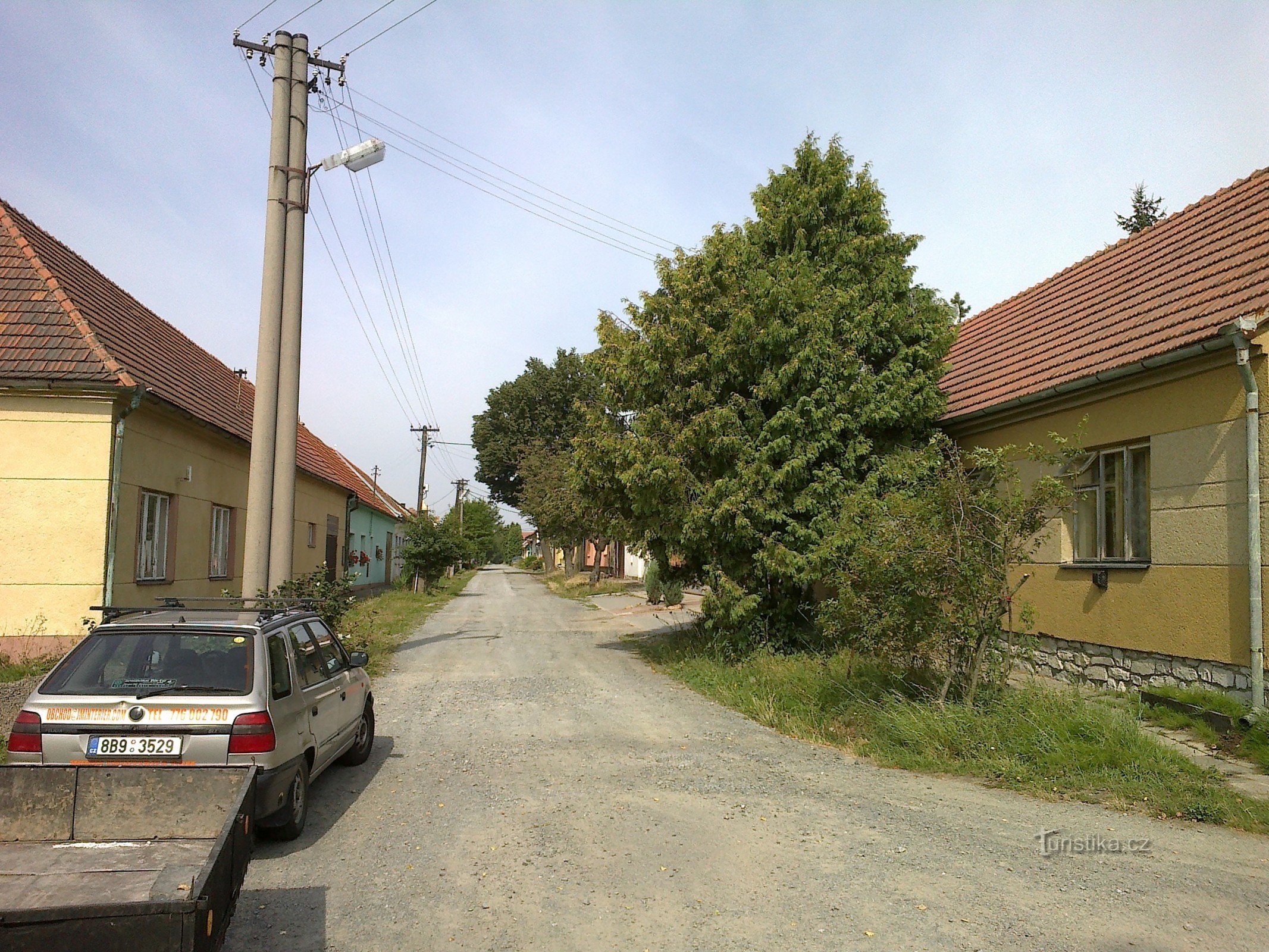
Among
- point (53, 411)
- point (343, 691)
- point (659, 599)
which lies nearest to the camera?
point (343, 691)

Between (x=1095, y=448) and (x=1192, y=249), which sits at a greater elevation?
(x=1192, y=249)

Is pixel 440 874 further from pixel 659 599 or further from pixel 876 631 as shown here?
pixel 659 599

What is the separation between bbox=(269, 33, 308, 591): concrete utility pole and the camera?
12844mm

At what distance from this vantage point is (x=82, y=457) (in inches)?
459

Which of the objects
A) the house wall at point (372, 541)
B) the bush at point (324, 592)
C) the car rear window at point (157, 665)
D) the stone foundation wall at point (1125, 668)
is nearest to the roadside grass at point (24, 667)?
the bush at point (324, 592)

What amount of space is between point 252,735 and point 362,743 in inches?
103

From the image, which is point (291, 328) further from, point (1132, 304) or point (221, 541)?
point (1132, 304)

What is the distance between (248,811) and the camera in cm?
401

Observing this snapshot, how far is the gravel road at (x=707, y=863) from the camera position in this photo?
14.1ft

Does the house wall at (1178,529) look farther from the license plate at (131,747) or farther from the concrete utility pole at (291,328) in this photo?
the concrete utility pole at (291,328)

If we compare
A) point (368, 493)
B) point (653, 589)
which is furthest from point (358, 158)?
point (368, 493)

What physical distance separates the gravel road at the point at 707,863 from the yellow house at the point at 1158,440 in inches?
133

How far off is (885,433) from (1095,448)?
3.50m

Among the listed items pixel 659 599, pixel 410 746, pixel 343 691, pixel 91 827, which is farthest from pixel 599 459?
pixel 659 599
